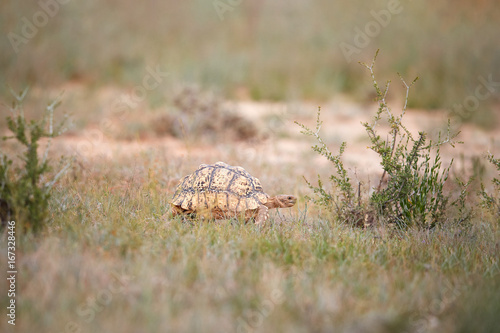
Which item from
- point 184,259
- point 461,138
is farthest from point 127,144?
point 461,138

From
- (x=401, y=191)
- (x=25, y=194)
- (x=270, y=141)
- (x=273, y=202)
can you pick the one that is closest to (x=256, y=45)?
(x=270, y=141)

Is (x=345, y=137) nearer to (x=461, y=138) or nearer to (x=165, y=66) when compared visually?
(x=461, y=138)

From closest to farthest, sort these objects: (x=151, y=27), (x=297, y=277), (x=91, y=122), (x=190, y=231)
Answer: (x=297, y=277) → (x=190, y=231) → (x=91, y=122) → (x=151, y=27)

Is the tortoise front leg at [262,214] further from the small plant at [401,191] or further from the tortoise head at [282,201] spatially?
the small plant at [401,191]

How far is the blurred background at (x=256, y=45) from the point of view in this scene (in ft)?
34.0

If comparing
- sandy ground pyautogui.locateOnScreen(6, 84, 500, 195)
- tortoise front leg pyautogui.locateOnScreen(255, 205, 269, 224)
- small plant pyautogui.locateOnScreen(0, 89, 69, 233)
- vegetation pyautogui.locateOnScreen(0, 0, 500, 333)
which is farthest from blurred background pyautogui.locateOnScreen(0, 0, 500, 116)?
small plant pyautogui.locateOnScreen(0, 89, 69, 233)

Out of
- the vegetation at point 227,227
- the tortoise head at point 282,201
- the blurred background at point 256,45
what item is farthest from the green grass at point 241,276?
the blurred background at point 256,45

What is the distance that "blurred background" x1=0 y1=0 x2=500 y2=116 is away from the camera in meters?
10.4

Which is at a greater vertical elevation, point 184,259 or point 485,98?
point 485,98

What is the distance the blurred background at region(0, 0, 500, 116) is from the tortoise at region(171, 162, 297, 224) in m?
6.24

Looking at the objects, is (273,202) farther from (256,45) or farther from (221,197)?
(256,45)

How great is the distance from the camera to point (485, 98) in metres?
10.6

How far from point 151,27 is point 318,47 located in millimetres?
5610

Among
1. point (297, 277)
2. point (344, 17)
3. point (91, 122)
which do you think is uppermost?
point (344, 17)
